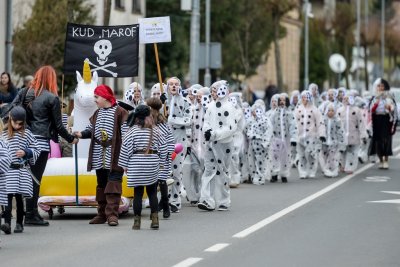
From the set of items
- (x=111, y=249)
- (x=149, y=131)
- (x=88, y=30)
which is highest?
(x=88, y=30)

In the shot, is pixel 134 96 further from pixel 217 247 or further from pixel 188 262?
pixel 188 262

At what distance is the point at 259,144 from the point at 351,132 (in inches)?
174

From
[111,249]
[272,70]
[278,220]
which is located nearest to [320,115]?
[278,220]

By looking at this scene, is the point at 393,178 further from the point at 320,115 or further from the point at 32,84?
the point at 32,84

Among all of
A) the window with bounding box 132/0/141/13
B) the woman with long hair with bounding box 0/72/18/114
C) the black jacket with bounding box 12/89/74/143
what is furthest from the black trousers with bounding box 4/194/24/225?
the window with bounding box 132/0/141/13

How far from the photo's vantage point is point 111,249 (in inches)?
551

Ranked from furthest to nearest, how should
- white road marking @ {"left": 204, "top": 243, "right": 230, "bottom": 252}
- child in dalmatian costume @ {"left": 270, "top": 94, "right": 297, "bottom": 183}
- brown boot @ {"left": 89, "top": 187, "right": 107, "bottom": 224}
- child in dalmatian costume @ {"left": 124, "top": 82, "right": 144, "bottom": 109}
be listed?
child in dalmatian costume @ {"left": 270, "top": 94, "right": 297, "bottom": 183} < child in dalmatian costume @ {"left": 124, "top": 82, "right": 144, "bottom": 109} < brown boot @ {"left": 89, "top": 187, "right": 107, "bottom": 224} < white road marking @ {"left": 204, "top": 243, "right": 230, "bottom": 252}

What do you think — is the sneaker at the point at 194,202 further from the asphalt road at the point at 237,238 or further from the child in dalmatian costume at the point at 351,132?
the child in dalmatian costume at the point at 351,132

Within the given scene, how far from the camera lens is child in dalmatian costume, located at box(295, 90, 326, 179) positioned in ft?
89.9

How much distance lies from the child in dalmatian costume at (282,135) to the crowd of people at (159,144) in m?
0.02

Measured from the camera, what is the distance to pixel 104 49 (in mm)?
19484

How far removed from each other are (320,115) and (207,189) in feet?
30.4

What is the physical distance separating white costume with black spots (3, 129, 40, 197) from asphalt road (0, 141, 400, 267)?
1.80 feet

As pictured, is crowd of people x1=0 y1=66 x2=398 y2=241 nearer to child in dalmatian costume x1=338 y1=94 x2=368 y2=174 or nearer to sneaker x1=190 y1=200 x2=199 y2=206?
sneaker x1=190 y1=200 x2=199 y2=206
